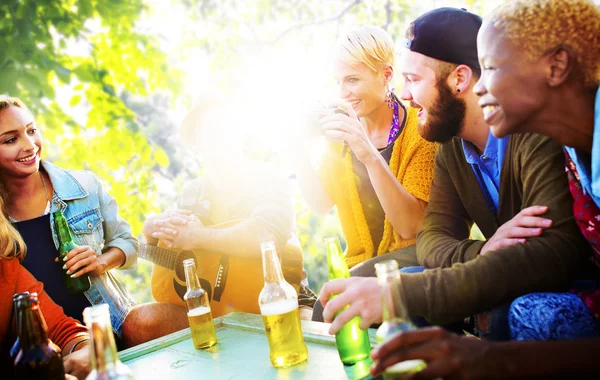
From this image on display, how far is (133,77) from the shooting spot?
16.6ft

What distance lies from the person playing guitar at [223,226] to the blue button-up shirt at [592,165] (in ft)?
5.26

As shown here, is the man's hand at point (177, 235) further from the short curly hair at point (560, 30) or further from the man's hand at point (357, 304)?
the short curly hair at point (560, 30)

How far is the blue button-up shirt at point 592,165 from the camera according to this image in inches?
48.1

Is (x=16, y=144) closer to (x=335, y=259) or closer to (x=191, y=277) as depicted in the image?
(x=191, y=277)

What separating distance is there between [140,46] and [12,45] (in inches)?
59.9

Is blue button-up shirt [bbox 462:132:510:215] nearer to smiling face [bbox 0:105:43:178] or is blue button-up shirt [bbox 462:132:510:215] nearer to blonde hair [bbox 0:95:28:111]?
smiling face [bbox 0:105:43:178]

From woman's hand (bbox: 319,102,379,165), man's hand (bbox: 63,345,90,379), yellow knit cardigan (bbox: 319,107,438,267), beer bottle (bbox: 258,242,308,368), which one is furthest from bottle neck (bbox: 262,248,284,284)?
yellow knit cardigan (bbox: 319,107,438,267)

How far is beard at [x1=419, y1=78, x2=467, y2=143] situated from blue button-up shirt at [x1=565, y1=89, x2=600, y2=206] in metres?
0.56

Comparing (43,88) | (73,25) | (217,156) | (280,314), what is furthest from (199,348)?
(73,25)

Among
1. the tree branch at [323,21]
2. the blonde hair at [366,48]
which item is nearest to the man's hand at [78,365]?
the blonde hair at [366,48]

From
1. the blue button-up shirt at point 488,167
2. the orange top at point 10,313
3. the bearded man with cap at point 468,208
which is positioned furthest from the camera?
the orange top at point 10,313

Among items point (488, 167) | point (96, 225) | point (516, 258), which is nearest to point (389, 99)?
point (488, 167)

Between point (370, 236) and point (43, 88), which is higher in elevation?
point (43, 88)

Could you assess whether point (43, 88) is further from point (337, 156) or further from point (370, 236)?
point (370, 236)
